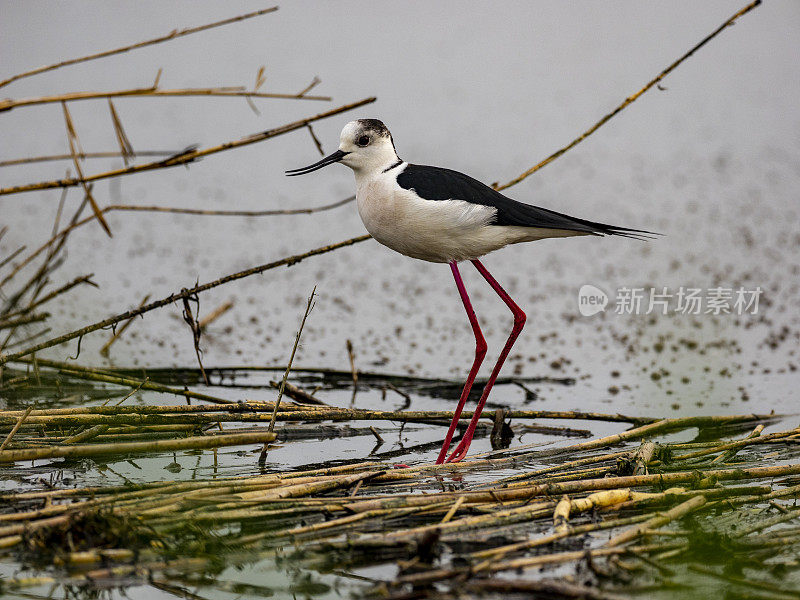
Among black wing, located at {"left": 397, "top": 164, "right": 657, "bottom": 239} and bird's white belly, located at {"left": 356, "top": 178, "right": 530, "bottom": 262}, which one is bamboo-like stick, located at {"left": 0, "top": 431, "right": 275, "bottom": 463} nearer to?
bird's white belly, located at {"left": 356, "top": 178, "right": 530, "bottom": 262}

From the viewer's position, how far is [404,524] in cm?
306

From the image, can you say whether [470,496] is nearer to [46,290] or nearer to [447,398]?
[447,398]

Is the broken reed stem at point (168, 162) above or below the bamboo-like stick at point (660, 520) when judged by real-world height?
above

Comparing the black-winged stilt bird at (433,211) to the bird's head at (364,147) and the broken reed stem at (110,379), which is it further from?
Result: the broken reed stem at (110,379)

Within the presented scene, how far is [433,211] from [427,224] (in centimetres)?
5

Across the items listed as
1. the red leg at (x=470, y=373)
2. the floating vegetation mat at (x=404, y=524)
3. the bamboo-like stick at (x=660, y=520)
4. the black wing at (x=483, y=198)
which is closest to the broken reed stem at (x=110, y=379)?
the floating vegetation mat at (x=404, y=524)

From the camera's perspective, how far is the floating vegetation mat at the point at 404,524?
2.66 meters

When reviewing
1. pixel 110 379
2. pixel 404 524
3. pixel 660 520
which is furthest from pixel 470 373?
pixel 110 379

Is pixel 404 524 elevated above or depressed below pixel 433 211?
below

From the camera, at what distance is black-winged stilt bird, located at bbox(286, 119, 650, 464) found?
3.87 m

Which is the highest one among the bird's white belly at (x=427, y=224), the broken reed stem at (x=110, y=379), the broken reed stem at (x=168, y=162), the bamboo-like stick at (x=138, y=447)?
the broken reed stem at (x=168, y=162)

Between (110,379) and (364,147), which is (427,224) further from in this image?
(110,379)

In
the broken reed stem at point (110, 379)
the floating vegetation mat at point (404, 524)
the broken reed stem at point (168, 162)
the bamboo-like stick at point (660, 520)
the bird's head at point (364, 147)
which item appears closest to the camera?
the floating vegetation mat at point (404, 524)

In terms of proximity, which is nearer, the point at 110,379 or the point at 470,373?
the point at 470,373
